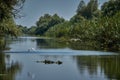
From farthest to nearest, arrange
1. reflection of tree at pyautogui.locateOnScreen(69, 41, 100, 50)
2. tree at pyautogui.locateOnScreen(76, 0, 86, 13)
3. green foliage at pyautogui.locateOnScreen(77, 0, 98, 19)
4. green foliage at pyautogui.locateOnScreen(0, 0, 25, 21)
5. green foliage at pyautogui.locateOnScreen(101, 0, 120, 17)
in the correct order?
tree at pyautogui.locateOnScreen(76, 0, 86, 13), green foliage at pyautogui.locateOnScreen(77, 0, 98, 19), green foliage at pyautogui.locateOnScreen(101, 0, 120, 17), reflection of tree at pyautogui.locateOnScreen(69, 41, 100, 50), green foliage at pyautogui.locateOnScreen(0, 0, 25, 21)

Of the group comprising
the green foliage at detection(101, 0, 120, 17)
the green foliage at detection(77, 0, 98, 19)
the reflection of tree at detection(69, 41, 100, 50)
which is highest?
the green foliage at detection(77, 0, 98, 19)

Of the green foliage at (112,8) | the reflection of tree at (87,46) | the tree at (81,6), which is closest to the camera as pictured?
the reflection of tree at (87,46)

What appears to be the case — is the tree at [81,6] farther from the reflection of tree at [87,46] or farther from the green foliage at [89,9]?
the reflection of tree at [87,46]

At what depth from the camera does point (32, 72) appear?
1283 inches

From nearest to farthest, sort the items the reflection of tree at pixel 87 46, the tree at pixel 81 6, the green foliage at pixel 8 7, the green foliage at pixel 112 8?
the green foliage at pixel 8 7 → the reflection of tree at pixel 87 46 → the green foliage at pixel 112 8 → the tree at pixel 81 6

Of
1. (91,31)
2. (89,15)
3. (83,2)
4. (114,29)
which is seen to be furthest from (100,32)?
(83,2)

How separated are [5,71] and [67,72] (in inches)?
194

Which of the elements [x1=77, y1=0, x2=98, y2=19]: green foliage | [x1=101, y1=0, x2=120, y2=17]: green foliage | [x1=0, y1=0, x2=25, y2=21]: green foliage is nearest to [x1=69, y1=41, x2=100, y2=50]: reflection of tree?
[x1=101, y1=0, x2=120, y2=17]: green foliage

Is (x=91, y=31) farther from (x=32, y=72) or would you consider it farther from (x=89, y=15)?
(x=89, y=15)

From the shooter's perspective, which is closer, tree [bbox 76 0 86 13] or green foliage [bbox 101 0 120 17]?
green foliage [bbox 101 0 120 17]

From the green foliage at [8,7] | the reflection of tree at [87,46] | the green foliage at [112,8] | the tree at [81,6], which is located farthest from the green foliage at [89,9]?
the green foliage at [8,7]

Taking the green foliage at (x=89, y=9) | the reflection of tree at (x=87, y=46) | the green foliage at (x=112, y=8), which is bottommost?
the reflection of tree at (x=87, y=46)

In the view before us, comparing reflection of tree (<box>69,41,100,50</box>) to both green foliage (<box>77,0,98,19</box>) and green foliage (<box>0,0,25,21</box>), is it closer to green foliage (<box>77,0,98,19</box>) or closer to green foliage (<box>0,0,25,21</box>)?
green foliage (<box>0,0,25,21</box>)

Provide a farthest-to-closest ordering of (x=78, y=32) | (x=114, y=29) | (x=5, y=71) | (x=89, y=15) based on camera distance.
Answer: (x=89, y=15) < (x=78, y=32) < (x=114, y=29) < (x=5, y=71)
